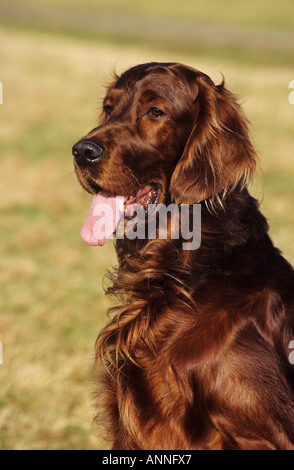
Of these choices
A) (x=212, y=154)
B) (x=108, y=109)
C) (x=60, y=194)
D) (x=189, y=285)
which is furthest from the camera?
(x=60, y=194)

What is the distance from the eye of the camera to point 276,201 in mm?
7785

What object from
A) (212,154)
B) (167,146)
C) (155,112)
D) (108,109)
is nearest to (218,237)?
(212,154)

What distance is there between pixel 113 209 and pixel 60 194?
5.42m

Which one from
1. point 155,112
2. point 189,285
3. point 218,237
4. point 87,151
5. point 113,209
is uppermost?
point 155,112

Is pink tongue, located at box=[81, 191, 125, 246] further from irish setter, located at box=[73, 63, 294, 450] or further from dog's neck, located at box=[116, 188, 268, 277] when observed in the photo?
dog's neck, located at box=[116, 188, 268, 277]

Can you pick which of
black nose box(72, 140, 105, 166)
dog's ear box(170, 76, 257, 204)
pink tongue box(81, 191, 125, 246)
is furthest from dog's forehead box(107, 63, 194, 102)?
pink tongue box(81, 191, 125, 246)

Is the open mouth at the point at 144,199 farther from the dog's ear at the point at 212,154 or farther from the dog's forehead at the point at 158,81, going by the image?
the dog's forehead at the point at 158,81

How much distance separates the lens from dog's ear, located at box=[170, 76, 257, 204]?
8.06ft

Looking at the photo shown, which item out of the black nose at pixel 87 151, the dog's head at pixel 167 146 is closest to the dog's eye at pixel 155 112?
the dog's head at pixel 167 146

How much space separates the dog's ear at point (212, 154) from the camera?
246 centimetres

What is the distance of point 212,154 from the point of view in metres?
2.52

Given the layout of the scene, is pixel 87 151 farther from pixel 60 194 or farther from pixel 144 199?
pixel 60 194

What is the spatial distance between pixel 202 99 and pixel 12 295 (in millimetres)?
2959

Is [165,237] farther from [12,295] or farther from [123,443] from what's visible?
[12,295]
